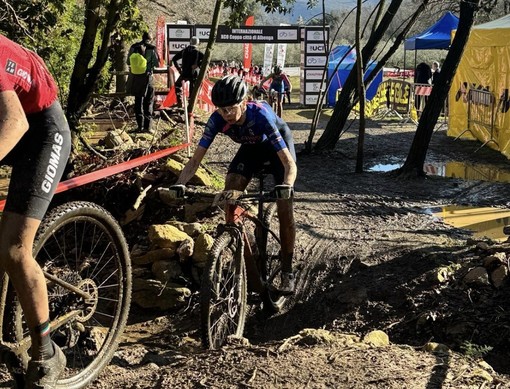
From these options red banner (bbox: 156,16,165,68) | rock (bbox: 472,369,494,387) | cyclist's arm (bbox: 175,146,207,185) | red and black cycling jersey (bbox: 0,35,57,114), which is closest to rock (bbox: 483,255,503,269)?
rock (bbox: 472,369,494,387)

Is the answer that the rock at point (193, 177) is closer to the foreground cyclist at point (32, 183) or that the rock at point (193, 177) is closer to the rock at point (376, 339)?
the rock at point (376, 339)

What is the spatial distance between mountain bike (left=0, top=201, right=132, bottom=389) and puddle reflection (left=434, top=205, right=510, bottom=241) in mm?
5184

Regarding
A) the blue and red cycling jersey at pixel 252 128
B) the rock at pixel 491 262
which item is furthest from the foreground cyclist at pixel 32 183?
the rock at pixel 491 262

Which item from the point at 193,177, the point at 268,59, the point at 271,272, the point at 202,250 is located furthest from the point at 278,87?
the point at 271,272

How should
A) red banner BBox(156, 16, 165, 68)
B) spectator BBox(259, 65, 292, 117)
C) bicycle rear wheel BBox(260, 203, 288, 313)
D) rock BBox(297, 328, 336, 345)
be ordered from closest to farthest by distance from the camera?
rock BBox(297, 328, 336, 345)
bicycle rear wheel BBox(260, 203, 288, 313)
spectator BBox(259, 65, 292, 117)
red banner BBox(156, 16, 165, 68)

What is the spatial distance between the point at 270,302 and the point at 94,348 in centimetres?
203

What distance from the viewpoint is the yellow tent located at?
15078 millimetres

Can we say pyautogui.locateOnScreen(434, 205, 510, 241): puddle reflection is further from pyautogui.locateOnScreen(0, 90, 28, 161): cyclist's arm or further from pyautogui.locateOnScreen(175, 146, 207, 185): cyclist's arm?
pyautogui.locateOnScreen(0, 90, 28, 161): cyclist's arm

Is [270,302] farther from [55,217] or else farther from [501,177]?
[501,177]

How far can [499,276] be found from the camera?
583cm

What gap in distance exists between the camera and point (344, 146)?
16578 millimetres

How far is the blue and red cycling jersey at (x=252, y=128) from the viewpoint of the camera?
5457 mm

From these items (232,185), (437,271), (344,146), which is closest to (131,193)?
(232,185)

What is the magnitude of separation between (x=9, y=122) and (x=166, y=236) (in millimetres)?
4260
